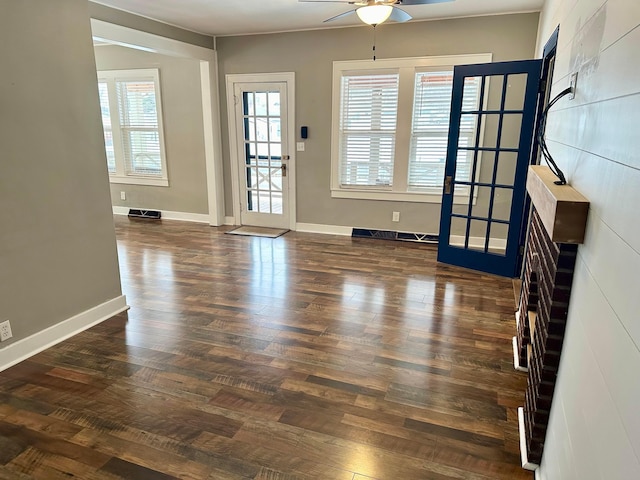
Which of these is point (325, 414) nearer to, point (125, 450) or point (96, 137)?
point (125, 450)

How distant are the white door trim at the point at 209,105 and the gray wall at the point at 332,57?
0.37 feet

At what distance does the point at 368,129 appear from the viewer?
5410 mm

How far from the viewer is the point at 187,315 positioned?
3.36 metres

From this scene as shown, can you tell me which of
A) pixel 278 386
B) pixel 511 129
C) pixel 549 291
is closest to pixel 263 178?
pixel 511 129

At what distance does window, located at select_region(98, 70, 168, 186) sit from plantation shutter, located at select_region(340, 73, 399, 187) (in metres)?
2.98

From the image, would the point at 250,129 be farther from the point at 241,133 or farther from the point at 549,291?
the point at 549,291

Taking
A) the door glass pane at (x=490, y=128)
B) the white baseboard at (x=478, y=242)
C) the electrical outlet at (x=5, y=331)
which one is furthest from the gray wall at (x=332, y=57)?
the electrical outlet at (x=5, y=331)

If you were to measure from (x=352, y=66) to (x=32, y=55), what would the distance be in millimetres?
3591

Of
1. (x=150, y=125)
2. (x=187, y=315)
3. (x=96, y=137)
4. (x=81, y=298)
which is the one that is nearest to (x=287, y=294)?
(x=187, y=315)

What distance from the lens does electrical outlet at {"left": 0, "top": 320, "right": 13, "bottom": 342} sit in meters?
2.60

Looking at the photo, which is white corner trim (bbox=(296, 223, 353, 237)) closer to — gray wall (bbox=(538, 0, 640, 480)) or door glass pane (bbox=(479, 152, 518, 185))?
door glass pane (bbox=(479, 152, 518, 185))

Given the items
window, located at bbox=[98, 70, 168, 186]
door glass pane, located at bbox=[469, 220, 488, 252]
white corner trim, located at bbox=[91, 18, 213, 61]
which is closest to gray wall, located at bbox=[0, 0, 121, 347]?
white corner trim, located at bbox=[91, 18, 213, 61]

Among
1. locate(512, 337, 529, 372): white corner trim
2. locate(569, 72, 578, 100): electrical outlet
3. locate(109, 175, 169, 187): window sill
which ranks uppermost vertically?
locate(569, 72, 578, 100): electrical outlet

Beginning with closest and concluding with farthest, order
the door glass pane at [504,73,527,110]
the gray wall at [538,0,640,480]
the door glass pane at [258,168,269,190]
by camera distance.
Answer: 1. the gray wall at [538,0,640,480]
2. the door glass pane at [504,73,527,110]
3. the door glass pane at [258,168,269,190]
